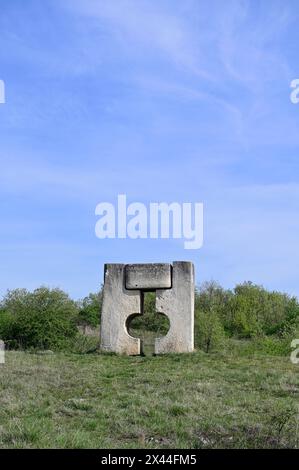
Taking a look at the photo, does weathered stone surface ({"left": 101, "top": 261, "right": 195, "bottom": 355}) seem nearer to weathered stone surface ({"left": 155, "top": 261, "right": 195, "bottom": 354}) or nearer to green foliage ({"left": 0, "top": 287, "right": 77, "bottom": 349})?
weathered stone surface ({"left": 155, "top": 261, "right": 195, "bottom": 354})

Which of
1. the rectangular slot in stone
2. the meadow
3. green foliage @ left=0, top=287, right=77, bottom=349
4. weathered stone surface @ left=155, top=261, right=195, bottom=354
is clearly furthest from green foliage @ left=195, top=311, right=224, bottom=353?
the meadow

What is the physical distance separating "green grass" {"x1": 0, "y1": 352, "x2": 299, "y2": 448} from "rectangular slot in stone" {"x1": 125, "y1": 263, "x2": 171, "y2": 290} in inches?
107

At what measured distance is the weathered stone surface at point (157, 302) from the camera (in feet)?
52.7

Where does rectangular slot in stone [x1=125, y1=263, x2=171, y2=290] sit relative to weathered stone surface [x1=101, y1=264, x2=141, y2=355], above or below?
above

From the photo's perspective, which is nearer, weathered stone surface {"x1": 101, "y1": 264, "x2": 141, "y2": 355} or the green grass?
the green grass

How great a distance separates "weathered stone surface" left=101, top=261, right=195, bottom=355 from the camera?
633 inches

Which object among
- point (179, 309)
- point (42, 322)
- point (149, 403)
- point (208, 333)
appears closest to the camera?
point (149, 403)

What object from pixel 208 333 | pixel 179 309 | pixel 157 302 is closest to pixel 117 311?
pixel 157 302

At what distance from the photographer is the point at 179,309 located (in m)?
16.2

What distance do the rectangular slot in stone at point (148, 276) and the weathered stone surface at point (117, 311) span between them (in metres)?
0.22

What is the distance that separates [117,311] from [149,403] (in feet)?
25.4

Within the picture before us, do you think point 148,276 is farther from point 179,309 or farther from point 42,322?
point 42,322
